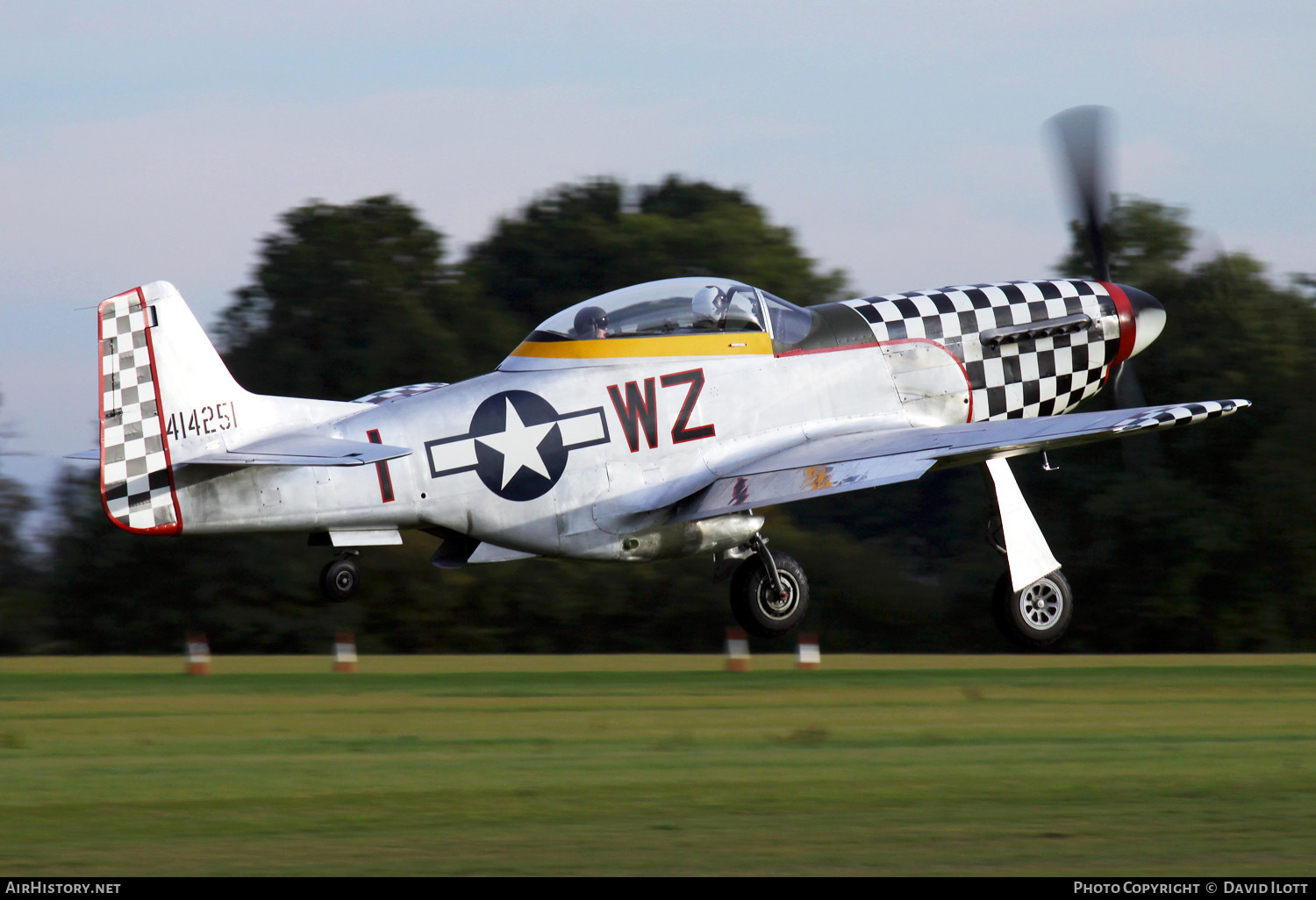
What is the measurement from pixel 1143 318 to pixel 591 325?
567 cm

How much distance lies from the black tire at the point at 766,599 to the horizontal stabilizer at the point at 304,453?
3.03 m

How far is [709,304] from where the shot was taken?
40.0 feet

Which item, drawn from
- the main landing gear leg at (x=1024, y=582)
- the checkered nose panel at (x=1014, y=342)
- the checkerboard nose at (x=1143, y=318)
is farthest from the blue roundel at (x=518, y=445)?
the checkerboard nose at (x=1143, y=318)

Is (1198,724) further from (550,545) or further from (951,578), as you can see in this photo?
(951,578)

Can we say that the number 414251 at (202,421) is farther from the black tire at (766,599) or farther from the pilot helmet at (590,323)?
the black tire at (766,599)

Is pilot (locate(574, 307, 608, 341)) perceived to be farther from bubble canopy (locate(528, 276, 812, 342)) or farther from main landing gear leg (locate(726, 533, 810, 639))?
main landing gear leg (locate(726, 533, 810, 639))

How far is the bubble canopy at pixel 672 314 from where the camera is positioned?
12.0 m

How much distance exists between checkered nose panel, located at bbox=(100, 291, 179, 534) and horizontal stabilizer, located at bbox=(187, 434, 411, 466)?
12.2 inches

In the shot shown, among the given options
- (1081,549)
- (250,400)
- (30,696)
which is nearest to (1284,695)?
(250,400)

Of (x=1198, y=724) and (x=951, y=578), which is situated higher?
(x=1198, y=724)
